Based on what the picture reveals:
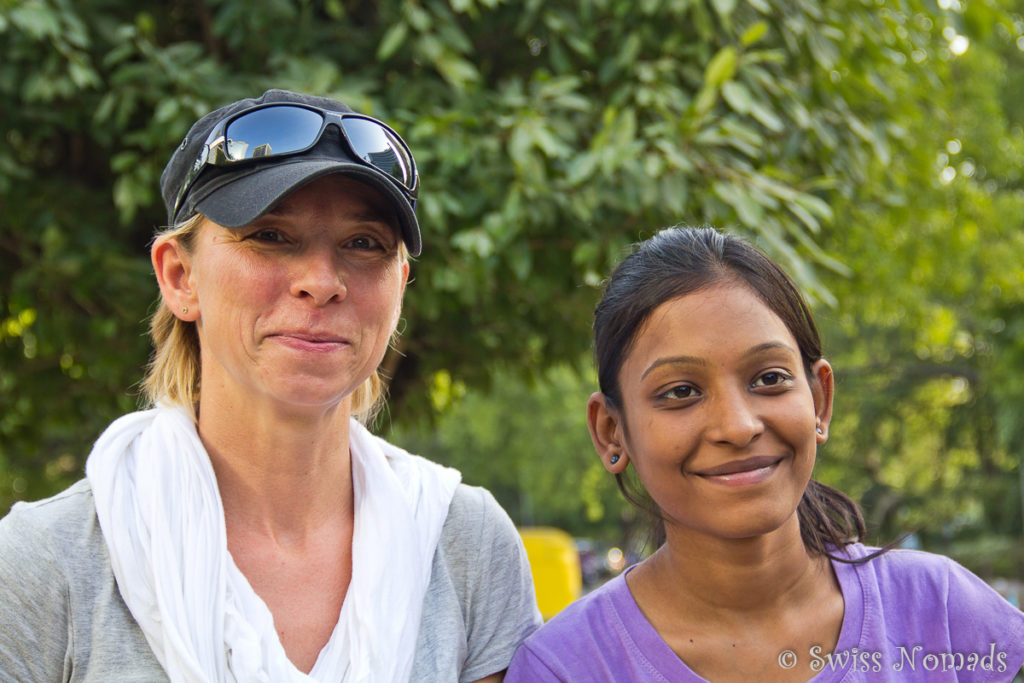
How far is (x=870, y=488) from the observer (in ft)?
68.5

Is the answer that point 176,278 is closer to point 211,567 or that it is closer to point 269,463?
point 269,463

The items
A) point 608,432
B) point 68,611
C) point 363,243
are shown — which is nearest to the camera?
point 68,611

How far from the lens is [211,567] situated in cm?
178

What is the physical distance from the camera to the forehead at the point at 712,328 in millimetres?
1897

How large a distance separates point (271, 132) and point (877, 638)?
1428 mm

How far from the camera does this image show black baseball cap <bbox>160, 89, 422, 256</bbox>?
173 centimetres

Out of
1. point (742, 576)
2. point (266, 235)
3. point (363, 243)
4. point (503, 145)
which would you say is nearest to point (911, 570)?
point (742, 576)

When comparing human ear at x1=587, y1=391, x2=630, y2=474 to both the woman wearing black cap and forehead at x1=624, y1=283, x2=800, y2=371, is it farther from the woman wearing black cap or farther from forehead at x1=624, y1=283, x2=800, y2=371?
the woman wearing black cap

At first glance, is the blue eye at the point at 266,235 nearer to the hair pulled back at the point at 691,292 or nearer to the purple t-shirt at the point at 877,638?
the hair pulled back at the point at 691,292

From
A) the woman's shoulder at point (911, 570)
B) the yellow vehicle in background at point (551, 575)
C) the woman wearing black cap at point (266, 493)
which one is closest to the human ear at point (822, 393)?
the woman's shoulder at point (911, 570)

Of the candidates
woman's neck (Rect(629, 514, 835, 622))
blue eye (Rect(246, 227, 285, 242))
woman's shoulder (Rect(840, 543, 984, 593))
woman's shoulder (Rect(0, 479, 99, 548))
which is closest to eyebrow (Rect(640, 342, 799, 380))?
woman's neck (Rect(629, 514, 835, 622))

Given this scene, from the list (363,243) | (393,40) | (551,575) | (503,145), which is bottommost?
(551,575)

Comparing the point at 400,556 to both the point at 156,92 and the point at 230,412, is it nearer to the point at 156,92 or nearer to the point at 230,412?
the point at 230,412

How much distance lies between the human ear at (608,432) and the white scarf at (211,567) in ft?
1.15
